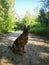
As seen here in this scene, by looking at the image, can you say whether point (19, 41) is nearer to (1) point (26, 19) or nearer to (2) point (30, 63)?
(2) point (30, 63)

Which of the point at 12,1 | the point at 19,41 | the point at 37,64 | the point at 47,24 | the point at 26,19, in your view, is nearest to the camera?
the point at 37,64

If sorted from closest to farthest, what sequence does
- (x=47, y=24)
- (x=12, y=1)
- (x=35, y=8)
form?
(x=47, y=24)
(x=12, y=1)
(x=35, y=8)

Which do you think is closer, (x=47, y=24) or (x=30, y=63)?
(x=30, y=63)

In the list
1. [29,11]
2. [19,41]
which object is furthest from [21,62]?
[29,11]

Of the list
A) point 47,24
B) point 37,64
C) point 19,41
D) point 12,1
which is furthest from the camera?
point 12,1

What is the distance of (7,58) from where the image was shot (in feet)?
22.1

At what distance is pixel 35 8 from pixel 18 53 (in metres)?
56.5

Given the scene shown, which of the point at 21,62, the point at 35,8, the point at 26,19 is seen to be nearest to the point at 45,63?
the point at 21,62

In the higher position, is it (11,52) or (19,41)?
(19,41)

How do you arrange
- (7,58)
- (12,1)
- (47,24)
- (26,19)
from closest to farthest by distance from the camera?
1. (7,58)
2. (47,24)
3. (12,1)
4. (26,19)

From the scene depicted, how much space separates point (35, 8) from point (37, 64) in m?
57.8

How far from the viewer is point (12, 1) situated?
118 ft

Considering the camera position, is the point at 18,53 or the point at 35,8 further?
the point at 35,8

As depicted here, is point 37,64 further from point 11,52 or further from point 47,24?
point 47,24
